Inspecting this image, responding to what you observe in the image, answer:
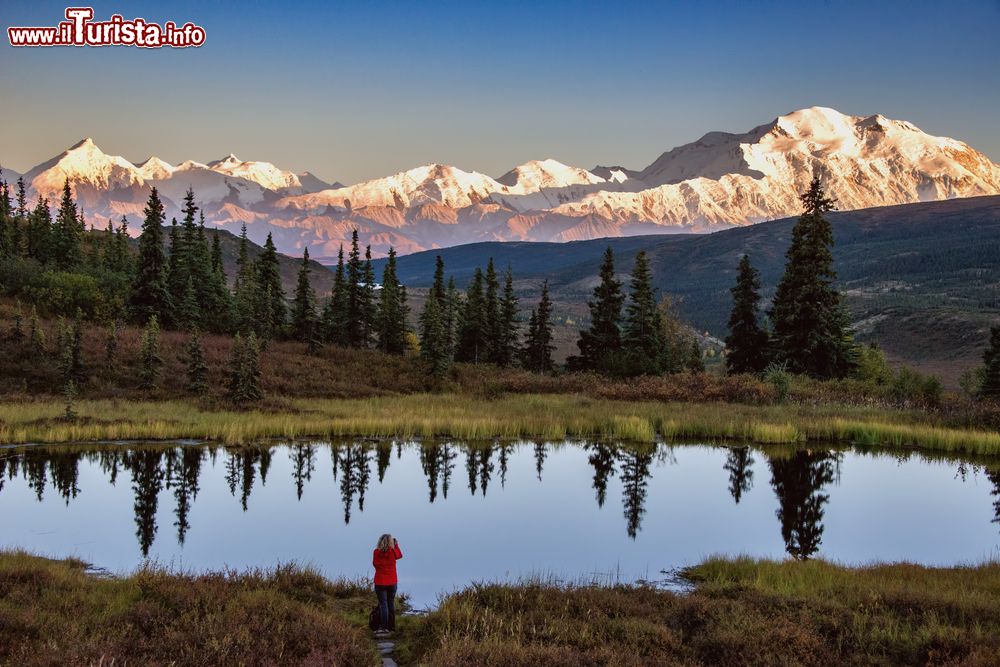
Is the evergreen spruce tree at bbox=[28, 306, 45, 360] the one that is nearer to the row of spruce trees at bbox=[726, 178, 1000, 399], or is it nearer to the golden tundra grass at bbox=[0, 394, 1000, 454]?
the golden tundra grass at bbox=[0, 394, 1000, 454]

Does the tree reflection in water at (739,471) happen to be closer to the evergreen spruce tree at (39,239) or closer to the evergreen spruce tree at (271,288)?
the evergreen spruce tree at (271,288)

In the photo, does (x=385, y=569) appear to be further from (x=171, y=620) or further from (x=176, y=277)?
(x=176, y=277)

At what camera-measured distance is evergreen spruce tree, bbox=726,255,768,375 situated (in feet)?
212

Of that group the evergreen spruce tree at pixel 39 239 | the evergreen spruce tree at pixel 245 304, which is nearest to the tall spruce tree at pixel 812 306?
the evergreen spruce tree at pixel 245 304

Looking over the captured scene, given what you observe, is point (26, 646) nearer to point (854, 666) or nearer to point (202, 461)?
point (854, 666)

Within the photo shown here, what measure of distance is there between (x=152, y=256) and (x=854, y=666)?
62.2 metres

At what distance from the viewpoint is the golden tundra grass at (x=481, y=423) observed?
34688 mm

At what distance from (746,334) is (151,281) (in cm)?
4995

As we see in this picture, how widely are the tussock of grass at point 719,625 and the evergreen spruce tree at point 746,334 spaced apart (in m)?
50.7

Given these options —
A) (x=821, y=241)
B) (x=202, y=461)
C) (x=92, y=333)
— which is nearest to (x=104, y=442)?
(x=202, y=461)

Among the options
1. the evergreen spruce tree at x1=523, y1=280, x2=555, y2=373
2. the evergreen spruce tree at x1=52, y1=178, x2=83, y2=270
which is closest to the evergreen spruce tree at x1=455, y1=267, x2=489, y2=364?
the evergreen spruce tree at x1=523, y1=280, x2=555, y2=373

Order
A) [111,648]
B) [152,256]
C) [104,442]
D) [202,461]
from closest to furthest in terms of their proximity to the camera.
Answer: [111,648] → [202,461] → [104,442] → [152,256]

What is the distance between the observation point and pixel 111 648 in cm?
993

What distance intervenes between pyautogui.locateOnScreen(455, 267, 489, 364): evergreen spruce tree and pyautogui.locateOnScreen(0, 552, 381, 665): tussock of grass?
2373 inches
